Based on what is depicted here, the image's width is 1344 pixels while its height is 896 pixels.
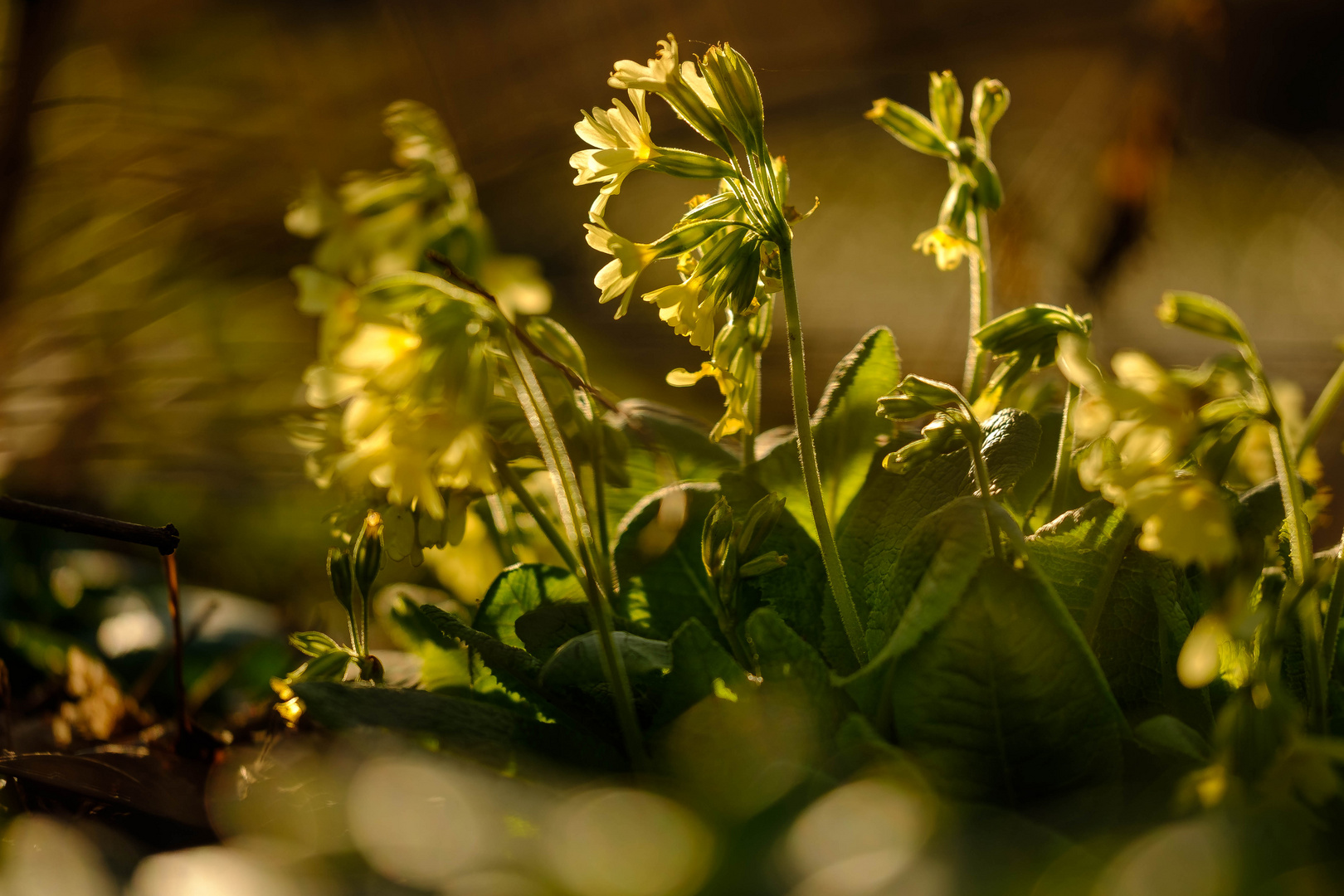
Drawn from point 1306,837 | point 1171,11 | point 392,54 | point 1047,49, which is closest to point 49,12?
point 392,54

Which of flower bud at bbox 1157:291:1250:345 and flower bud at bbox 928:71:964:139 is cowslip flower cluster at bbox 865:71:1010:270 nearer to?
flower bud at bbox 928:71:964:139

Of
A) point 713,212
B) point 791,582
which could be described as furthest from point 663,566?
point 713,212

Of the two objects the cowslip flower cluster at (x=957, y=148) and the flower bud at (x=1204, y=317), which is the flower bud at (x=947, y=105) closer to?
the cowslip flower cluster at (x=957, y=148)

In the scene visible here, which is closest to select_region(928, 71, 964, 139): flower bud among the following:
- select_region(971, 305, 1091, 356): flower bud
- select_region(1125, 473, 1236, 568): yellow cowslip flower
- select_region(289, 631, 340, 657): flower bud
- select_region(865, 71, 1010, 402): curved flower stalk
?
select_region(865, 71, 1010, 402): curved flower stalk

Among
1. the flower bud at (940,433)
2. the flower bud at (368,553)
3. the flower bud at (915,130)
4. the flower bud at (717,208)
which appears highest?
the flower bud at (915,130)

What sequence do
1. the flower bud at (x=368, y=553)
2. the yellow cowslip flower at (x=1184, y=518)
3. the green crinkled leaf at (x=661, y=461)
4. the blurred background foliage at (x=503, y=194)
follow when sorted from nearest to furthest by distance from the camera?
the yellow cowslip flower at (x=1184, y=518), the flower bud at (x=368, y=553), the green crinkled leaf at (x=661, y=461), the blurred background foliage at (x=503, y=194)

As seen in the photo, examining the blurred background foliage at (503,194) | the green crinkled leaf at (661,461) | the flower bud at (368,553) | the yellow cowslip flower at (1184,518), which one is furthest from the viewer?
the blurred background foliage at (503,194)

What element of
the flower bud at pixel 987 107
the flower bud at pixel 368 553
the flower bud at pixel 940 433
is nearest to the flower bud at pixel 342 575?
the flower bud at pixel 368 553

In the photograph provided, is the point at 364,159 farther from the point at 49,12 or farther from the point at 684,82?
the point at 684,82
